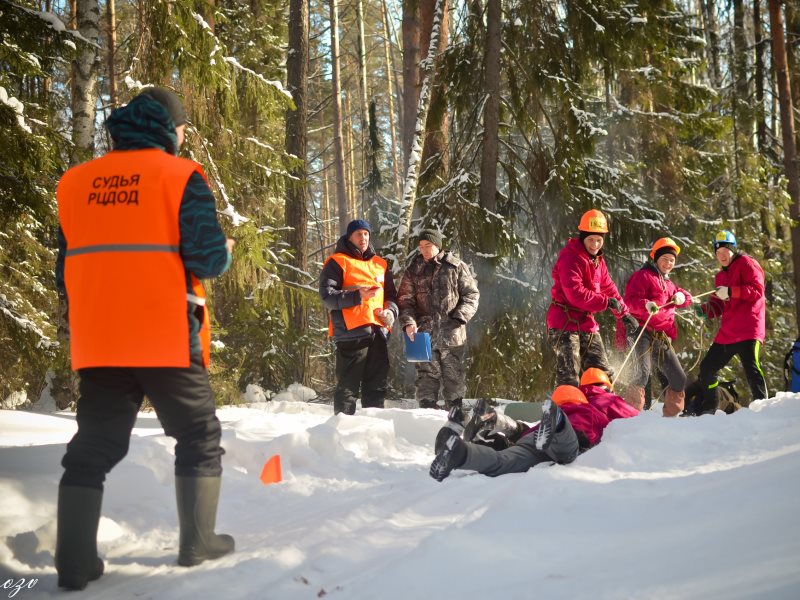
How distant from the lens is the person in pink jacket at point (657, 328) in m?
6.89

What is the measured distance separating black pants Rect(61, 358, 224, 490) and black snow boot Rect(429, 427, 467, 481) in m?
1.31

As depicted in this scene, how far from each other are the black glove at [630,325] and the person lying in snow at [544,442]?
7.82 ft

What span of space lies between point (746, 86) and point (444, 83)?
10479mm

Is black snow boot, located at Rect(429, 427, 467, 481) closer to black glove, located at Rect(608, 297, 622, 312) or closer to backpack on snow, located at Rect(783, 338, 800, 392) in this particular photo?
black glove, located at Rect(608, 297, 622, 312)

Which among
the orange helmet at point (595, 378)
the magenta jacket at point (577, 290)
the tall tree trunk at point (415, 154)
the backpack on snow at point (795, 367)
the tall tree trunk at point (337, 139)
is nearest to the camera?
the orange helmet at point (595, 378)

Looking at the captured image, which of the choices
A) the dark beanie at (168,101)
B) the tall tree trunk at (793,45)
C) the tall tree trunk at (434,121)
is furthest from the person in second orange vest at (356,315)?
the tall tree trunk at (793,45)

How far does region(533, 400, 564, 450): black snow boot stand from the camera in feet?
12.6

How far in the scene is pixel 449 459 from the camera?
359 cm

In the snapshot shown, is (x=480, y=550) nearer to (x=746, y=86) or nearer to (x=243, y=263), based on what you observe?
(x=243, y=263)

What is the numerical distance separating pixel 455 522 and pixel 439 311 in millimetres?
4255

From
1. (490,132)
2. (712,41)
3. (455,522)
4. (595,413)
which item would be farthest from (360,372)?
(712,41)

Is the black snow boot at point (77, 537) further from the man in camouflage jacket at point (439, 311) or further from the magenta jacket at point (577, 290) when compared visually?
the magenta jacket at point (577, 290)

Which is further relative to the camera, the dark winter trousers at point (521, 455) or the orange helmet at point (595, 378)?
the orange helmet at point (595, 378)

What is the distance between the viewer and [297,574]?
245cm
